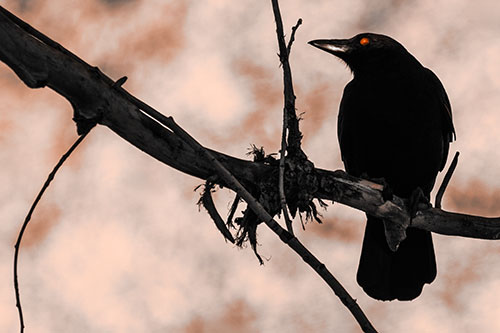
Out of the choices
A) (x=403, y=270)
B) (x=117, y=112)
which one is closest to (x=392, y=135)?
(x=403, y=270)

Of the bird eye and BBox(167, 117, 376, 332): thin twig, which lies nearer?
BBox(167, 117, 376, 332): thin twig

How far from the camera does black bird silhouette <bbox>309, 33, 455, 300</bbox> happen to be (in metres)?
4.96

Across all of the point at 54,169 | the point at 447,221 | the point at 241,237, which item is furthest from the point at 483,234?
the point at 54,169

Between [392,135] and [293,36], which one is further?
[392,135]

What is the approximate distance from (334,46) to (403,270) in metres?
1.82

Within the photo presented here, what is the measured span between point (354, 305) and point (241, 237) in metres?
1.22

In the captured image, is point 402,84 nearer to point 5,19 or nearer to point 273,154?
point 273,154

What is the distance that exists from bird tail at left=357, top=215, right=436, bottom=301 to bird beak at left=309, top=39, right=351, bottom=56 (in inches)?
57.9

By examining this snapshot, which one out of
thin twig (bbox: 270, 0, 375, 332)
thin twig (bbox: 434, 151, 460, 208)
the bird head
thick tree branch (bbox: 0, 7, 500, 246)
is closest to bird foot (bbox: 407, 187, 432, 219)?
thin twig (bbox: 434, 151, 460, 208)

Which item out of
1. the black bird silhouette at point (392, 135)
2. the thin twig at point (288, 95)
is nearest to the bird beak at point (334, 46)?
the black bird silhouette at point (392, 135)

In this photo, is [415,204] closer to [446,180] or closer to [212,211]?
[446,180]

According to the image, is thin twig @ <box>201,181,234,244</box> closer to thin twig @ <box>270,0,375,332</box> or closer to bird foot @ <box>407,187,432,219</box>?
thin twig @ <box>270,0,375,332</box>

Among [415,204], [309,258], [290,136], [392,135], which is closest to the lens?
[309,258]

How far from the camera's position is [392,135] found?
195 inches
